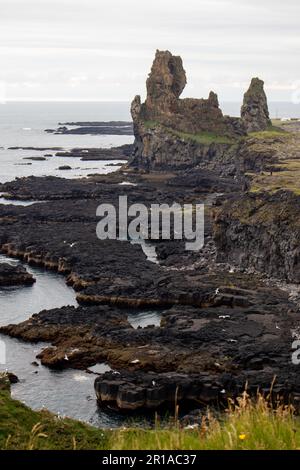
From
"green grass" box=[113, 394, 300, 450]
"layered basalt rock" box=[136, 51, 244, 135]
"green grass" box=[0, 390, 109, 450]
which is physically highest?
"layered basalt rock" box=[136, 51, 244, 135]

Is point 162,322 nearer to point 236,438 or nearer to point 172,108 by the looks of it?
point 236,438

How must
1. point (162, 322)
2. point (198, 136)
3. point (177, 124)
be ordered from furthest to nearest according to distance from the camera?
1. point (177, 124)
2. point (198, 136)
3. point (162, 322)

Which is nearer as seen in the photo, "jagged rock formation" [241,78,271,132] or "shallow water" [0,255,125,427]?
"shallow water" [0,255,125,427]

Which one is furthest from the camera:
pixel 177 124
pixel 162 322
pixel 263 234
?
pixel 177 124

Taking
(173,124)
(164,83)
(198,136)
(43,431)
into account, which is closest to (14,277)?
(43,431)

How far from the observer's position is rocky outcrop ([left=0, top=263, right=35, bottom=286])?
7119cm

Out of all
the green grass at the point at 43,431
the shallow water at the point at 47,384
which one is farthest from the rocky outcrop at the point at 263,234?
the green grass at the point at 43,431

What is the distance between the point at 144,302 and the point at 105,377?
894 inches

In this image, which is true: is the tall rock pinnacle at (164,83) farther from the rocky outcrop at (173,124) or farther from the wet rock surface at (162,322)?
the wet rock surface at (162,322)

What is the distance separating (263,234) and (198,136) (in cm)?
10653

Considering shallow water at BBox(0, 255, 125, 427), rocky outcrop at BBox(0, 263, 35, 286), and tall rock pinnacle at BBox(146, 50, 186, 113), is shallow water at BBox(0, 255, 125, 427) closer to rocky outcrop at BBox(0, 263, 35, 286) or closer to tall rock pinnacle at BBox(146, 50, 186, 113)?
rocky outcrop at BBox(0, 263, 35, 286)

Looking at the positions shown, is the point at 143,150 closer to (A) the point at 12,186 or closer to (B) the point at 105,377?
(A) the point at 12,186

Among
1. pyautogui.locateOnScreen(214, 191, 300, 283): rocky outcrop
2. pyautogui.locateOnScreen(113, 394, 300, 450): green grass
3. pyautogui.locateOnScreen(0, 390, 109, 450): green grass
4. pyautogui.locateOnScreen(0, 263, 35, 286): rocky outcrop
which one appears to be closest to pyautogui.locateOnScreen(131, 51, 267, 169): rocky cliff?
pyautogui.locateOnScreen(214, 191, 300, 283): rocky outcrop

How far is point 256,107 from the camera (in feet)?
604
